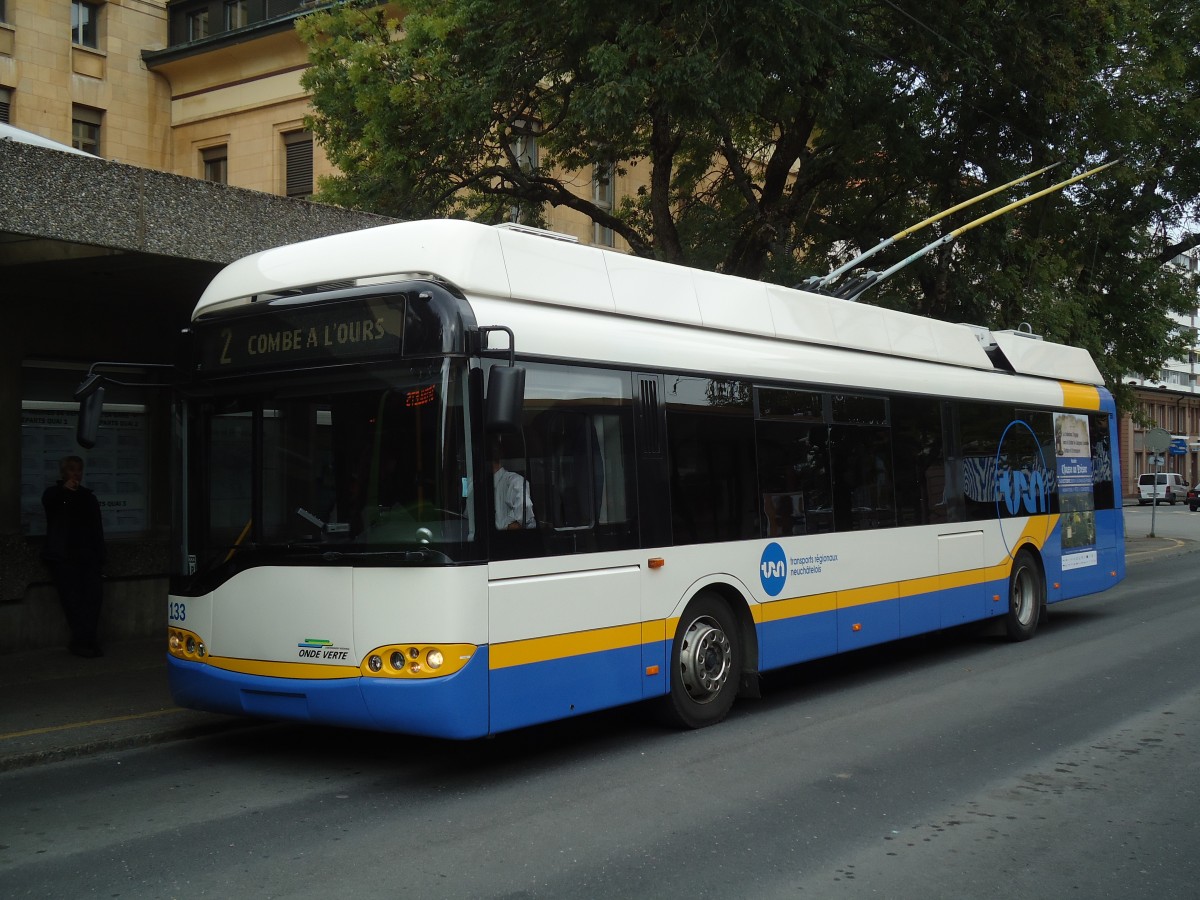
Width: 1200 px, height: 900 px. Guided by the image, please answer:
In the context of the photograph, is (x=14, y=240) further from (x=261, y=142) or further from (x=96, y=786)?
(x=261, y=142)

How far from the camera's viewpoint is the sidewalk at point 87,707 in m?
7.85

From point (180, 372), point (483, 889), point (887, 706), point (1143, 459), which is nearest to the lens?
point (483, 889)

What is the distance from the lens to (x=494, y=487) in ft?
22.0

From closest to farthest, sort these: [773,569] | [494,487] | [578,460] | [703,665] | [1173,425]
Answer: [494,487], [578,460], [703,665], [773,569], [1173,425]

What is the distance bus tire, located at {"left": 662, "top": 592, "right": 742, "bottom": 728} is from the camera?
8.11m

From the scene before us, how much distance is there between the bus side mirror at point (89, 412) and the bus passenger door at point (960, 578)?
7.30 meters

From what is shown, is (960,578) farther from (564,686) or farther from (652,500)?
(564,686)

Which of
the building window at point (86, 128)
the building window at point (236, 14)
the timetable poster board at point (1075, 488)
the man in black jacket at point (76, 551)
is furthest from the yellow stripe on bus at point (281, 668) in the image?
the building window at point (236, 14)

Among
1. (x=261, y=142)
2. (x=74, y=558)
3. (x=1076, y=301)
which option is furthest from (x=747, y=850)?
(x=261, y=142)


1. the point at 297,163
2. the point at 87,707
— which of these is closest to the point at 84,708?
the point at 87,707

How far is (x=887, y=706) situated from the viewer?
9.23 metres

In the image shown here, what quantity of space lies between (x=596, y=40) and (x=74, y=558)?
29.2 feet

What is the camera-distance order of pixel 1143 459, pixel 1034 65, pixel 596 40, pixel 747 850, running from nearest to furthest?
1. pixel 747 850
2. pixel 596 40
3. pixel 1034 65
4. pixel 1143 459

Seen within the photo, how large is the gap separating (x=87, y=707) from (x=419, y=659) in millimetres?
3838
